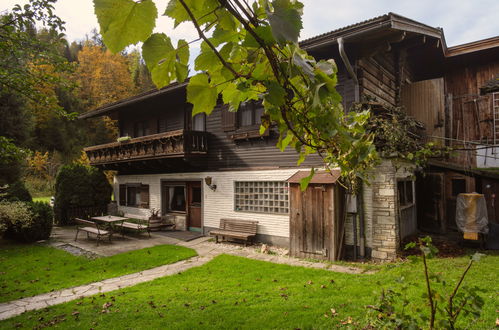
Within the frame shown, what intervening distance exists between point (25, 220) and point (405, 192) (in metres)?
13.9

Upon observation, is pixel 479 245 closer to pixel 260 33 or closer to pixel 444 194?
pixel 444 194

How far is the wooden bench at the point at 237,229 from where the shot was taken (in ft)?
34.0

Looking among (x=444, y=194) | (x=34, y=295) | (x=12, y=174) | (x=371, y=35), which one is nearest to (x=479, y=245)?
(x=444, y=194)

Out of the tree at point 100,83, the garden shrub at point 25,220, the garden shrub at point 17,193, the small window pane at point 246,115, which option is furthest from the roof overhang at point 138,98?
the tree at point 100,83

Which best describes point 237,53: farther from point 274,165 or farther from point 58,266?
point 58,266

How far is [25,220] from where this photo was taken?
1097cm

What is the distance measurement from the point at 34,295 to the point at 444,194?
540 inches

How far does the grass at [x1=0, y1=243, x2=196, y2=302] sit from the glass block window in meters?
2.63

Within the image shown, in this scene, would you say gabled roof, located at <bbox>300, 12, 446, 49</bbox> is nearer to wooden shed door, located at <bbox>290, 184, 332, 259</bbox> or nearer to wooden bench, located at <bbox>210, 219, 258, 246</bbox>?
wooden shed door, located at <bbox>290, 184, 332, 259</bbox>

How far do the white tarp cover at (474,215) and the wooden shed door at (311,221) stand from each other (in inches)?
164

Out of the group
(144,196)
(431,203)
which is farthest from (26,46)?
A: (431,203)

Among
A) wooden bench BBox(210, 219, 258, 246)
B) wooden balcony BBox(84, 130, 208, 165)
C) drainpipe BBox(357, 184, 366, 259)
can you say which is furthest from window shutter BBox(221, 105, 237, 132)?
drainpipe BBox(357, 184, 366, 259)

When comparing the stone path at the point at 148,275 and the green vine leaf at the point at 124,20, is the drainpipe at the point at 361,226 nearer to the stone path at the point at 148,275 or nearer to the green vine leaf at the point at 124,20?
the stone path at the point at 148,275

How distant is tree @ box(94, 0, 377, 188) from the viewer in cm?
63
